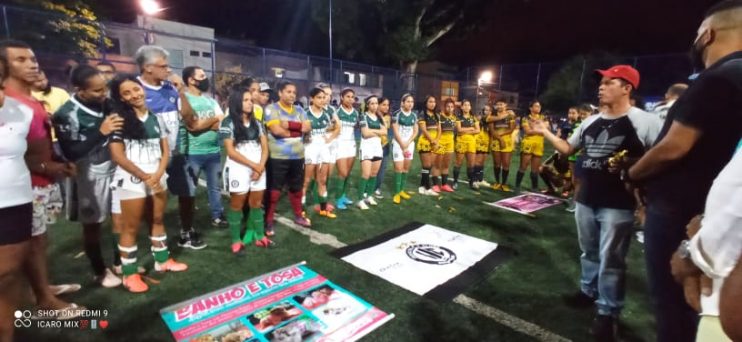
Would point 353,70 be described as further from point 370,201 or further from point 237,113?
point 237,113

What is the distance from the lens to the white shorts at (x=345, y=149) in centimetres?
609

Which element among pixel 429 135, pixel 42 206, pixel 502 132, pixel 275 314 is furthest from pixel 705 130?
pixel 502 132

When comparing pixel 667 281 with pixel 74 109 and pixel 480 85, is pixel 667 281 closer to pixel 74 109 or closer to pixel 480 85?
pixel 74 109

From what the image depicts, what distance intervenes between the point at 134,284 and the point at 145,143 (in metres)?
1.35

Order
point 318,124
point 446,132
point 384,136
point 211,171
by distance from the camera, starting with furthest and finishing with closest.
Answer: point 446,132 < point 384,136 < point 318,124 < point 211,171

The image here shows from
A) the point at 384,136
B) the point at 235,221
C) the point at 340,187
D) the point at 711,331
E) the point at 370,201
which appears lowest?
the point at 370,201

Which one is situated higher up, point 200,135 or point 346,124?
point 346,124

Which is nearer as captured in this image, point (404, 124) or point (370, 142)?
point (370, 142)

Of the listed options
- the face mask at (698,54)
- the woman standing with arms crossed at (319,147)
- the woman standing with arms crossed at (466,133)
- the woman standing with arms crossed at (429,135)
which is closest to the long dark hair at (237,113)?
the woman standing with arms crossed at (319,147)

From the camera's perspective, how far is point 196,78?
14.4ft

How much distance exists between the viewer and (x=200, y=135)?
4621 mm

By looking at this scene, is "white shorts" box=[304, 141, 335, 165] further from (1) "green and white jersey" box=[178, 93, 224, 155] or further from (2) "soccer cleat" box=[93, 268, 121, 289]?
(2) "soccer cleat" box=[93, 268, 121, 289]

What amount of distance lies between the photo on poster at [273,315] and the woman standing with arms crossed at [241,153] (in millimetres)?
1421

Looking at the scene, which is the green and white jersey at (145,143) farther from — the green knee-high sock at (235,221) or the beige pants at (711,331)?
the beige pants at (711,331)
